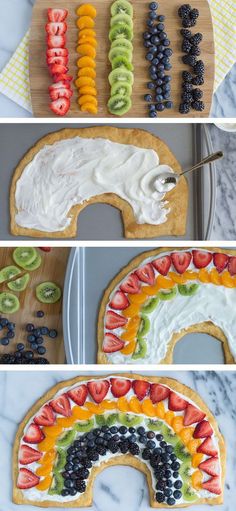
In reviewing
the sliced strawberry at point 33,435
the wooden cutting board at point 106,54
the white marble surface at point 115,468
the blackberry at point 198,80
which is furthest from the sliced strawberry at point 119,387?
the blackberry at point 198,80

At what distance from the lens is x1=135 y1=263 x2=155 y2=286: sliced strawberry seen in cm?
171

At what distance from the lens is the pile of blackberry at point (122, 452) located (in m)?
1.65

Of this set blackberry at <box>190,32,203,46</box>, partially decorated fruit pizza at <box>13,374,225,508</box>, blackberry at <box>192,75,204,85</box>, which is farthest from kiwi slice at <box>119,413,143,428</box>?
blackberry at <box>190,32,203,46</box>

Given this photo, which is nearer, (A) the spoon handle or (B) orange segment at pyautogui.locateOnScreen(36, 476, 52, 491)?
Result: (A) the spoon handle

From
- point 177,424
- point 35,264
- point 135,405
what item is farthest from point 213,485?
point 35,264

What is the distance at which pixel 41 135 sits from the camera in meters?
1.74

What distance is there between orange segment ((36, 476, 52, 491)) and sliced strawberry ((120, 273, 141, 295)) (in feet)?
1.69

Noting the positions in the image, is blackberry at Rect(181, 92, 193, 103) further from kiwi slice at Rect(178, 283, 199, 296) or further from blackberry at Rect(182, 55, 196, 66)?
kiwi slice at Rect(178, 283, 199, 296)

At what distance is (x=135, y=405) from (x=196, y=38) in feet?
3.17

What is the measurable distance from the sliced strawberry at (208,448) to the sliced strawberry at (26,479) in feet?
1.39

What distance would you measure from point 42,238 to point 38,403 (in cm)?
43

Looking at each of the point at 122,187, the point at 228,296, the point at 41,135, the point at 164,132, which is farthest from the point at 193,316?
the point at 41,135

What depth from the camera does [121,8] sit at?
1704 mm

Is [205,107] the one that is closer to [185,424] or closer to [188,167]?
[188,167]
